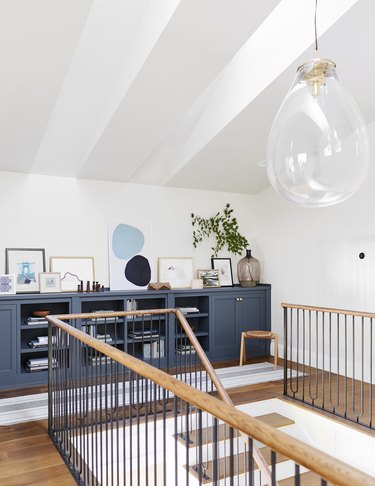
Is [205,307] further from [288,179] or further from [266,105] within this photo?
[288,179]

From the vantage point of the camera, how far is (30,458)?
307 centimetres

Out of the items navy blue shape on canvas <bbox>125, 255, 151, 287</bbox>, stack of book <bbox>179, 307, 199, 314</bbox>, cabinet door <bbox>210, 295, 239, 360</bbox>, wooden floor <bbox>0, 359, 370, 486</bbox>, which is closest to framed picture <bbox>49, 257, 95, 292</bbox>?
navy blue shape on canvas <bbox>125, 255, 151, 287</bbox>

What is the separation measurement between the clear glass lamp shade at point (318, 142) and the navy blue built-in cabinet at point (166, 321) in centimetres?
298

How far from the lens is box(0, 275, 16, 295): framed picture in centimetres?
488

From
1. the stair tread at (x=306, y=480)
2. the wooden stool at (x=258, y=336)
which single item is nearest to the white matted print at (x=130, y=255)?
the wooden stool at (x=258, y=336)

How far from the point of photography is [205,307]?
6.01m

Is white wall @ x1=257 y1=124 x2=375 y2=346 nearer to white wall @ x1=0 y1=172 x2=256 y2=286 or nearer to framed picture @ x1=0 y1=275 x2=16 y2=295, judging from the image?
white wall @ x1=0 y1=172 x2=256 y2=286

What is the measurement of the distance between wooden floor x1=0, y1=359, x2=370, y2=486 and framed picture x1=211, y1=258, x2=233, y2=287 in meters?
3.34

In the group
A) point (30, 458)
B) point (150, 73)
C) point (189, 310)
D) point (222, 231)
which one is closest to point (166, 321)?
point (189, 310)

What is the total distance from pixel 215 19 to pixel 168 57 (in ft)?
1.63

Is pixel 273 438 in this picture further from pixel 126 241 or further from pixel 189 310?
pixel 126 241

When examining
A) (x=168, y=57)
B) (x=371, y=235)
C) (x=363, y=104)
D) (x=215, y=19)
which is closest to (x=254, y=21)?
(x=215, y=19)

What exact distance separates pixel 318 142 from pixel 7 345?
4.18 meters

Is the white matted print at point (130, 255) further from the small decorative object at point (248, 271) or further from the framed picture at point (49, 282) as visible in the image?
the small decorative object at point (248, 271)
